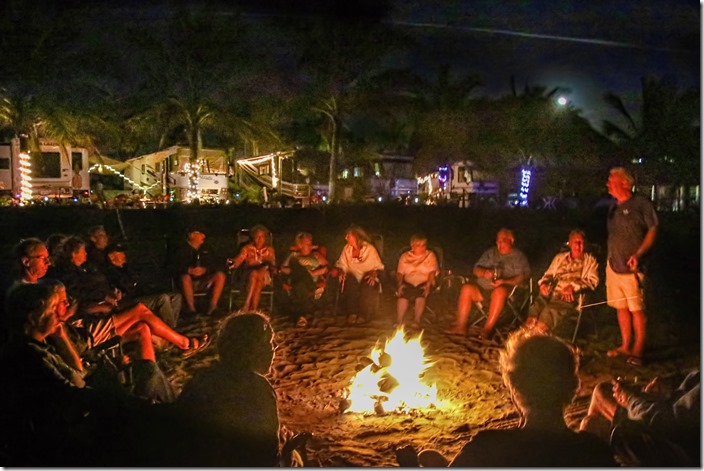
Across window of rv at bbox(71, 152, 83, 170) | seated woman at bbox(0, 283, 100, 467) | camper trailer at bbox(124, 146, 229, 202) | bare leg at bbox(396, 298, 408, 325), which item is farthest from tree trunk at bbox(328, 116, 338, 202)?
window of rv at bbox(71, 152, 83, 170)

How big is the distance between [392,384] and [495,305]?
5.29 ft

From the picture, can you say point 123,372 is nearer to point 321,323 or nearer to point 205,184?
point 321,323

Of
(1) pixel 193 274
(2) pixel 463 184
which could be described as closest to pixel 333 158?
(2) pixel 463 184

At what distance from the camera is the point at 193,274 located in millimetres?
5992

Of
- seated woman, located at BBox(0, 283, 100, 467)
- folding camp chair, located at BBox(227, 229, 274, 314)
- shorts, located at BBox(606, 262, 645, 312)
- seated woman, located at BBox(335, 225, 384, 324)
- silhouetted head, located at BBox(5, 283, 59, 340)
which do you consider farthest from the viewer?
folding camp chair, located at BBox(227, 229, 274, 314)

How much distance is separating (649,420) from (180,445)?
2227mm

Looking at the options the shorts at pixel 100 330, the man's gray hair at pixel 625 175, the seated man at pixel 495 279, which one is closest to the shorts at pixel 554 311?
the seated man at pixel 495 279

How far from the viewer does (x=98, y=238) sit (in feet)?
16.8

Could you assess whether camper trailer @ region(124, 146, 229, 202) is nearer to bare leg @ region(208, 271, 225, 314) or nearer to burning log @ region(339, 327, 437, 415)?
bare leg @ region(208, 271, 225, 314)

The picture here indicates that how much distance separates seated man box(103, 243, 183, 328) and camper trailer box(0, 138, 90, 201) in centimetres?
529

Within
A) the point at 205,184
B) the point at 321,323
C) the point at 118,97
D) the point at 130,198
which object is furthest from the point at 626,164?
the point at 130,198

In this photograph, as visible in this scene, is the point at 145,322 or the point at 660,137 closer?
the point at 145,322

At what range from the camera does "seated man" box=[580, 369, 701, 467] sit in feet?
8.90

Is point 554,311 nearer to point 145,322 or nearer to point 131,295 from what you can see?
point 145,322
